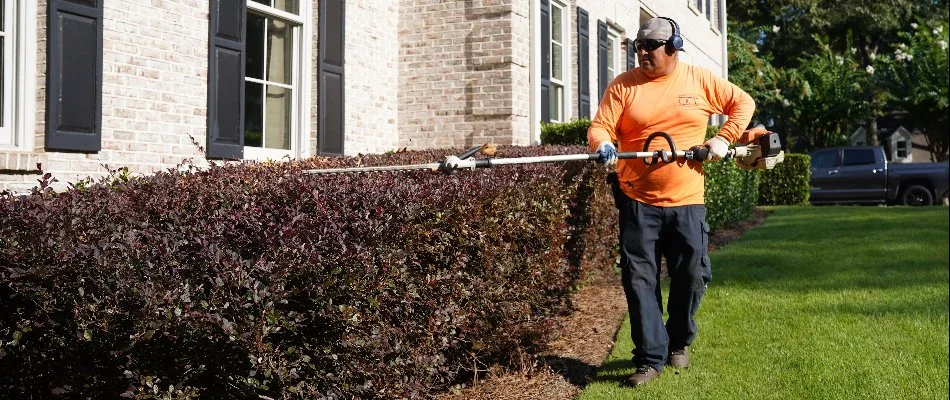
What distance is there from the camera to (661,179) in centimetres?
466

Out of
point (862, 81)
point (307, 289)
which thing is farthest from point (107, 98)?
point (862, 81)

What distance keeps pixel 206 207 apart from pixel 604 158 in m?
1.89

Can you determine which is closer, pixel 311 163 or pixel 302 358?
pixel 302 358

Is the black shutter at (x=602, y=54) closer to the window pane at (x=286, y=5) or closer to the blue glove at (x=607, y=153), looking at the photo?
the window pane at (x=286, y=5)

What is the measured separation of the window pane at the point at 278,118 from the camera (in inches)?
306

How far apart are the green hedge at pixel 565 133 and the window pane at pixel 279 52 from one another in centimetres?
356

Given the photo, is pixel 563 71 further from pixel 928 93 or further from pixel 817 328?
pixel 817 328

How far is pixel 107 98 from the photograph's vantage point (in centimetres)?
598

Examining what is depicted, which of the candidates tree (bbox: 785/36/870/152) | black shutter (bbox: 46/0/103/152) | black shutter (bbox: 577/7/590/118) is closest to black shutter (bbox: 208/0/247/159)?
black shutter (bbox: 46/0/103/152)

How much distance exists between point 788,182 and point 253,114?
559 inches

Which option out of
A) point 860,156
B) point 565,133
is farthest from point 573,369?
point 860,156

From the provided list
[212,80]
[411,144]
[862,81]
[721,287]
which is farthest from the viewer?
[862,81]

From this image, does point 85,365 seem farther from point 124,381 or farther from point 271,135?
point 271,135

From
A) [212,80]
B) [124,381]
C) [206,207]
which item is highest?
[212,80]
